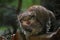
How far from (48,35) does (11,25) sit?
1.12 metres

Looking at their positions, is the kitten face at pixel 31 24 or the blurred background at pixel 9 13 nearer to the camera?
the kitten face at pixel 31 24

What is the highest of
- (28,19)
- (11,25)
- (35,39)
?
(28,19)

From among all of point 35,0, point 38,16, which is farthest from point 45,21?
point 35,0

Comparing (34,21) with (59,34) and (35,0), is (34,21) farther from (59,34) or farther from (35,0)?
(35,0)

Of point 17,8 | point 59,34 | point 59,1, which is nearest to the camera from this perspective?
point 59,34

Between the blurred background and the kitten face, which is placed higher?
the kitten face

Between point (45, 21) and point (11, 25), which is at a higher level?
point (45, 21)

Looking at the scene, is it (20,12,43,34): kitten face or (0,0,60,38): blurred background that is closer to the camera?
(20,12,43,34): kitten face

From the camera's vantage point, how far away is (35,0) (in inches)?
72.9

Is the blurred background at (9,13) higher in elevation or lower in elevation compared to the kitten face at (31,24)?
lower

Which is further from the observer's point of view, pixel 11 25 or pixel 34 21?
pixel 11 25

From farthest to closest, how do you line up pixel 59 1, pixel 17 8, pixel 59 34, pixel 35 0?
1. pixel 17 8
2. pixel 35 0
3. pixel 59 1
4. pixel 59 34

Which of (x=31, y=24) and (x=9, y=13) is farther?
(x=9, y=13)

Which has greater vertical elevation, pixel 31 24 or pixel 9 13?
pixel 31 24
